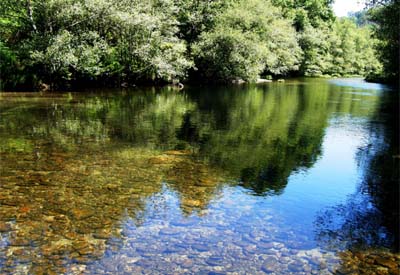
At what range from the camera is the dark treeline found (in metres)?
35.3

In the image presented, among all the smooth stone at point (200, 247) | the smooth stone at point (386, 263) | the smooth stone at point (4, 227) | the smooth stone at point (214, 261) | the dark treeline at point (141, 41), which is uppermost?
the dark treeline at point (141, 41)

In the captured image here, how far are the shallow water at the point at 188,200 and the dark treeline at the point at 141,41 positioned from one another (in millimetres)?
16705

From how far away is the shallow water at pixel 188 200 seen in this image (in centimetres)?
724

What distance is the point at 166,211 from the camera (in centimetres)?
947

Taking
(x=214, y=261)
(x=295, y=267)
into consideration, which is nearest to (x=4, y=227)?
(x=214, y=261)

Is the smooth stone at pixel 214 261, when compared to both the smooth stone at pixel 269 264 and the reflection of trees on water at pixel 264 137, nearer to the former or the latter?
the smooth stone at pixel 269 264

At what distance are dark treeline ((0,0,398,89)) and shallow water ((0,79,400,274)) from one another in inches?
658

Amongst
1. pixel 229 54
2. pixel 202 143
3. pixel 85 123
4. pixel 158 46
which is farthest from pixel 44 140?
pixel 229 54

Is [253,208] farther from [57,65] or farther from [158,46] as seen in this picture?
[158,46]

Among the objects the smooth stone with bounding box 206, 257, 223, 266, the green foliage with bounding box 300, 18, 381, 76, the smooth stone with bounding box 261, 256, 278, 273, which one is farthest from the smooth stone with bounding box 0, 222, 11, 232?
the green foliage with bounding box 300, 18, 381, 76

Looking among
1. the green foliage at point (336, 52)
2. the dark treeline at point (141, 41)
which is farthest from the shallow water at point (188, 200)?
the green foliage at point (336, 52)

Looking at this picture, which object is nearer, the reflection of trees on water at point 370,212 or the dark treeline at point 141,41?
the reflection of trees on water at point 370,212

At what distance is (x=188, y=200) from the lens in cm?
1018

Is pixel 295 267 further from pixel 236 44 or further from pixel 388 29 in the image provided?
pixel 236 44
